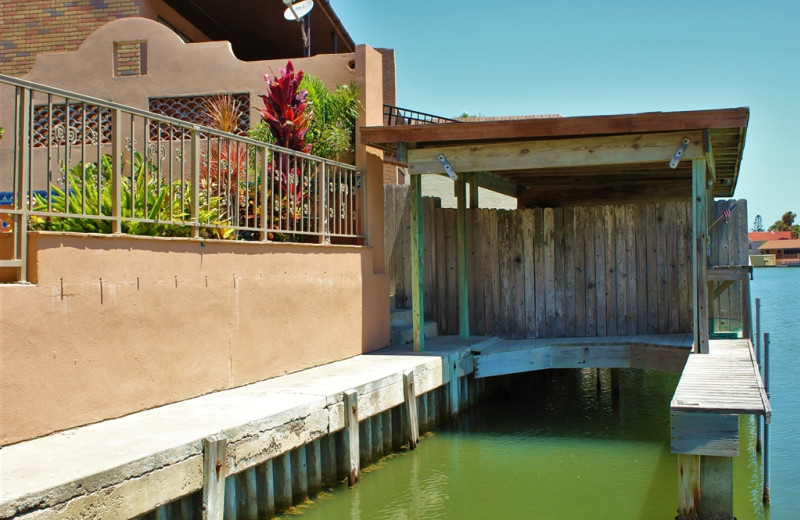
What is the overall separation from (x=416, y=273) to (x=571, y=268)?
113 inches

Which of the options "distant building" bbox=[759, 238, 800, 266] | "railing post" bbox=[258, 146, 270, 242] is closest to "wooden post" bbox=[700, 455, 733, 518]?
"railing post" bbox=[258, 146, 270, 242]

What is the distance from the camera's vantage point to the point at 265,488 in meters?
6.94

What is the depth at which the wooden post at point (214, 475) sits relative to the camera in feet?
19.2

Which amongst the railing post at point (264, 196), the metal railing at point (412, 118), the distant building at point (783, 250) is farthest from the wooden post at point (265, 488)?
the distant building at point (783, 250)

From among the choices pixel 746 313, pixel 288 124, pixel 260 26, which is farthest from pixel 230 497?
pixel 260 26

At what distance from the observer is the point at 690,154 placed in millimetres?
10094

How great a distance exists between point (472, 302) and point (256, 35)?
956cm

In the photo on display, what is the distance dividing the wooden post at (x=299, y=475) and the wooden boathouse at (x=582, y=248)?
160 inches

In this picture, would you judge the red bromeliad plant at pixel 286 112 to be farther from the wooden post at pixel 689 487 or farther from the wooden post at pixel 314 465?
the wooden post at pixel 689 487

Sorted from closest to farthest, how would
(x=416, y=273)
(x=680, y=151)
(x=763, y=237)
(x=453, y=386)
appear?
(x=680, y=151)
(x=453, y=386)
(x=416, y=273)
(x=763, y=237)

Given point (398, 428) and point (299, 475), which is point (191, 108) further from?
point (299, 475)

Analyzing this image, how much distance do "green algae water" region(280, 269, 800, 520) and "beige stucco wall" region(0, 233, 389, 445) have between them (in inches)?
67.8

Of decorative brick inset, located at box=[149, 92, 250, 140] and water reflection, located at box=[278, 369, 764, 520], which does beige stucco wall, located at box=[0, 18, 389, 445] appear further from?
water reflection, located at box=[278, 369, 764, 520]

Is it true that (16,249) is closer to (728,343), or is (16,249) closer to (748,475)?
(748,475)
